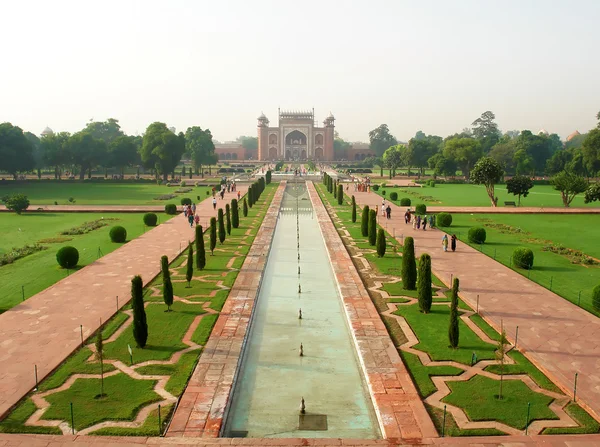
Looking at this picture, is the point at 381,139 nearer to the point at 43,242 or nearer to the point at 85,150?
Answer: the point at 85,150

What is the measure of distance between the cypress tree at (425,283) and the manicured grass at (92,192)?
77.5ft

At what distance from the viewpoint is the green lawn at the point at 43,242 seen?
46.1 feet

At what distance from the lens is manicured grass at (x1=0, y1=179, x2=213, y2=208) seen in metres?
33.9

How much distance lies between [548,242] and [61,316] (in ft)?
52.3

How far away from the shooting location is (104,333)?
10.5 metres

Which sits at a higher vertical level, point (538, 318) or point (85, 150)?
point (85, 150)

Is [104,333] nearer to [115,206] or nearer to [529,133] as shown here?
[115,206]

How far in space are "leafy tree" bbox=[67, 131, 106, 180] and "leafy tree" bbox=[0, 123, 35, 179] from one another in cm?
518

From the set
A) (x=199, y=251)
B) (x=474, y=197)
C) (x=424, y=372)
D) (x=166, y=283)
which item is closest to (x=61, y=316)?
(x=166, y=283)

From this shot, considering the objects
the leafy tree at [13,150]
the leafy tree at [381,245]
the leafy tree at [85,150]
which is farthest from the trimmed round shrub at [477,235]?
the leafy tree at [85,150]

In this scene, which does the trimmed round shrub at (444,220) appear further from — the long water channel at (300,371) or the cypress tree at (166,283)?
the cypress tree at (166,283)

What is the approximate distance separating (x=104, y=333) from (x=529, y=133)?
58587 millimetres

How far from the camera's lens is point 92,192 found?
40562 mm

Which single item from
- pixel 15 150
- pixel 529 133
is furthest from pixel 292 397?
pixel 529 133
